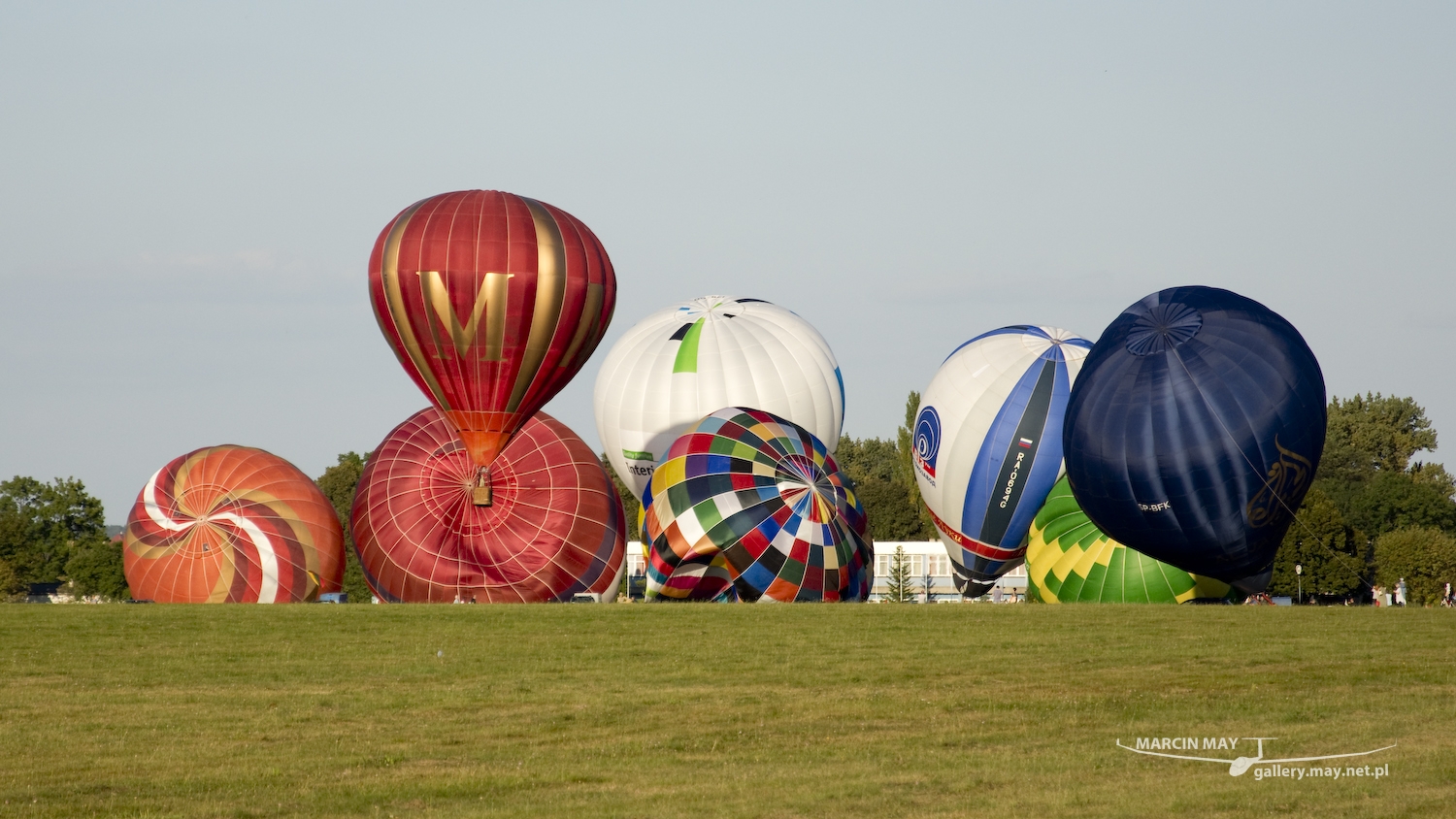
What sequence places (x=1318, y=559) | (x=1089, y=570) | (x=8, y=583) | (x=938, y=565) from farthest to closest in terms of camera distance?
(x=938, y=565)
(x=1318, y=559)
(x=8, y=583)
(x=1089, y=570)

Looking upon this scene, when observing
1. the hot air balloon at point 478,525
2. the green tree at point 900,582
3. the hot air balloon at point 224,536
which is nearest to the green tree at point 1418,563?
the green tree at point 900,582

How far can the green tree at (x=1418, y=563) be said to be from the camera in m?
50.9

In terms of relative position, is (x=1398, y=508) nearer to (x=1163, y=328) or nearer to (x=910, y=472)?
(x=910, y=472)

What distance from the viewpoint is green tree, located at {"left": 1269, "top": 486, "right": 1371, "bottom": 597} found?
51906 millimetres

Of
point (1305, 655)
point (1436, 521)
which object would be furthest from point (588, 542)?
point (1436, 521)

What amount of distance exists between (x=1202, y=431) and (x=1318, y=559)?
3250cm

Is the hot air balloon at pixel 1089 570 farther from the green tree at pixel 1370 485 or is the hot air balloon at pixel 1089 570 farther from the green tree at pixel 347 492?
the green tree at pixel 347 492

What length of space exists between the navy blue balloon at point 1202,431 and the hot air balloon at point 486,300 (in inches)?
361

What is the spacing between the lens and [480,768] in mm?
11836

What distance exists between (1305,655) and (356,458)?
6965 cm

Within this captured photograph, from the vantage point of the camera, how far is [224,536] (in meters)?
31.9

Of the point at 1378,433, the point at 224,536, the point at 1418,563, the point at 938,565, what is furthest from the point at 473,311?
the point at 1378,433

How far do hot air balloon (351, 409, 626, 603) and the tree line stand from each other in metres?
6.72

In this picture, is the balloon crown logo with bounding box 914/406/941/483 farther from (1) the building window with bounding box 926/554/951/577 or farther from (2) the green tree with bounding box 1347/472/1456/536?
(2) the green tree with bounding box 1347/472/1456/536
